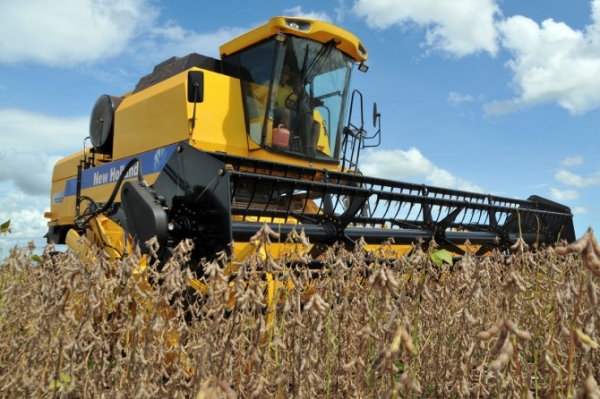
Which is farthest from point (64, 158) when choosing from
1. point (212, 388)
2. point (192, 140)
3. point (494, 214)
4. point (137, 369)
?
point (212, 388)

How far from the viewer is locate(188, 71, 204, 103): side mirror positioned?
17.1 ft

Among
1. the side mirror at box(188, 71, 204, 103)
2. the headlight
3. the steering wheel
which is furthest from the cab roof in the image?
the side mirror at box(188, 71, 204, 103)

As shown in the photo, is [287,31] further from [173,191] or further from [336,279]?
[336,279]

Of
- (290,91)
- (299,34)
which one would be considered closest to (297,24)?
(299,34)

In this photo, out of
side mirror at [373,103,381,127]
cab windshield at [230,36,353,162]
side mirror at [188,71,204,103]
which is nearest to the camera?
side mirror at [188,71,204,103]

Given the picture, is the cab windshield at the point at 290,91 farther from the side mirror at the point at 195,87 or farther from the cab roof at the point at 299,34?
the side mirror at the point at 195,87

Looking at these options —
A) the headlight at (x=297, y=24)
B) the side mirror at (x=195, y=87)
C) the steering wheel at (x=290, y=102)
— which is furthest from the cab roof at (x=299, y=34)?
the side mirror at (x=195, y=87)

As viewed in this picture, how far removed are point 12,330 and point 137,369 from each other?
130 centimetres

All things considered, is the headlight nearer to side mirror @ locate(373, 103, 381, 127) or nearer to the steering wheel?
the steering wheel

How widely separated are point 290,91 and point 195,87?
1.18 meters

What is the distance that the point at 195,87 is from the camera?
5.21m

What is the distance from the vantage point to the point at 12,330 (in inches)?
103

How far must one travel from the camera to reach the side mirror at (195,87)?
5211mm

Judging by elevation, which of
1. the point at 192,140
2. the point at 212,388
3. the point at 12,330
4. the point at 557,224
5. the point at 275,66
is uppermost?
the point at 275,66
